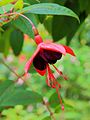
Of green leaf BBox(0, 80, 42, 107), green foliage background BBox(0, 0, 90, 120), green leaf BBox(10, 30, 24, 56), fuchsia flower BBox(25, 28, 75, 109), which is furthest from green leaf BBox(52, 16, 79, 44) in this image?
fuchsia flower BBox(25, 28, 75, 109)

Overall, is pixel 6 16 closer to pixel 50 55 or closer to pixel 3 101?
pixel 50 55

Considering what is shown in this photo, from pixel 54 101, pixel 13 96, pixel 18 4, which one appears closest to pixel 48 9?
pixel 18 4

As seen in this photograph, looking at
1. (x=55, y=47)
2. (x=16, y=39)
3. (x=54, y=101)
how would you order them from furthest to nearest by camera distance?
(x=16, y=39) < (x=54, y=101) < (x=55, y=47)

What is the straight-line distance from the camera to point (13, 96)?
47.1 inches

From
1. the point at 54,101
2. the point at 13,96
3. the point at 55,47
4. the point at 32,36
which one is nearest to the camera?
the point at 55,47

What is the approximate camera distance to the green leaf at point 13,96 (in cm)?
117

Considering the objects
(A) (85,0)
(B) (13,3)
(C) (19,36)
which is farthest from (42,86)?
(B) (13,3)

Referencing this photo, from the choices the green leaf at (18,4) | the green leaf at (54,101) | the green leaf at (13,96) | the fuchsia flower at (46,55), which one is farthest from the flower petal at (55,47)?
the green leaf at (54,101)

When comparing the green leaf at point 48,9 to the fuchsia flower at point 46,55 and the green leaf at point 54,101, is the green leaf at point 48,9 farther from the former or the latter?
the green leaf at point 54,101

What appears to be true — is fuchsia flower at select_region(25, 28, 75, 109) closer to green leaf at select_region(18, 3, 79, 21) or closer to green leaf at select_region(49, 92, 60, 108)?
green leaf at select_region(18, 3, 79, 21)

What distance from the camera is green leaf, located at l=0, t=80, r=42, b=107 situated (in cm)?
117

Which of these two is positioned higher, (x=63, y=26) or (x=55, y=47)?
(x=63, y=26)

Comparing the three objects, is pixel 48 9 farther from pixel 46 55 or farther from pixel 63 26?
pixel 63 26

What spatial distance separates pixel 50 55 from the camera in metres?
0.84
